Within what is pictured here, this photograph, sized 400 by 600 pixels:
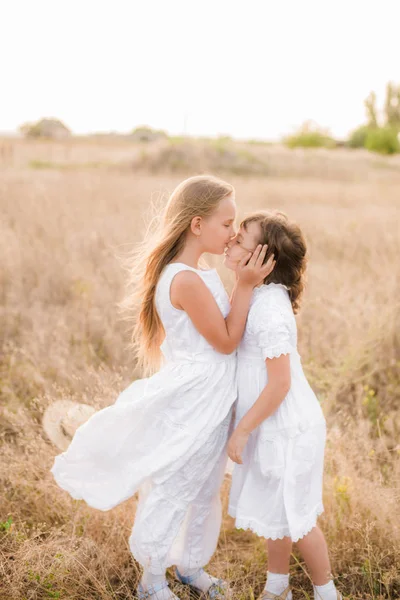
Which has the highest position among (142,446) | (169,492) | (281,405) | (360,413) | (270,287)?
(270,287)

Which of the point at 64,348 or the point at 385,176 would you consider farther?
the point at 385,176

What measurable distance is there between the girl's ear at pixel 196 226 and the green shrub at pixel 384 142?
43.8 m

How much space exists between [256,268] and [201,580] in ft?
4.21

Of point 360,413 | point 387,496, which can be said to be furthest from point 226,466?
point 360,413

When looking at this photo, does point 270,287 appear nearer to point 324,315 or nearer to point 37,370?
point 37,370

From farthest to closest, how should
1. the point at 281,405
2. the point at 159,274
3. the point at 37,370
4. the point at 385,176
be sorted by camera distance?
1. the point at 385,176
2. the point at 37,370
3. the point at 159,274
4. the point at 281,405

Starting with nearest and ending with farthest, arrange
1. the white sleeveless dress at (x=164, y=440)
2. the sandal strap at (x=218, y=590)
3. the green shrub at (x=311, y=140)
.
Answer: the white sleeveless dress at (x=164, y=440), the sandal strap at (x=218, y=590), the green shrub at (x=311, y=140)

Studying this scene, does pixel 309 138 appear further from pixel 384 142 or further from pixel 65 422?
pixel 65 422

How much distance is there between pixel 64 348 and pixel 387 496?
233cm

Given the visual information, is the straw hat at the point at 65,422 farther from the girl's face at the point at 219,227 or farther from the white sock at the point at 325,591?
the white sock at the point at 325,591

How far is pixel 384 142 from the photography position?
42938 mm

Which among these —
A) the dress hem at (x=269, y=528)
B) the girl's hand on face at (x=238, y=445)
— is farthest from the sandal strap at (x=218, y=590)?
the girl's hand on face at (x=238, y=445)

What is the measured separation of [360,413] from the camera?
3.32m

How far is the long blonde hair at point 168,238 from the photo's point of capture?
2.17 meters
